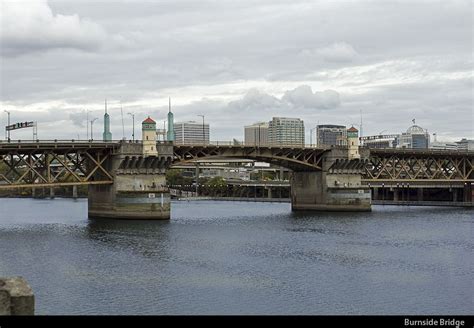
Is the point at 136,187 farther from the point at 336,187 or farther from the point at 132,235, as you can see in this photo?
the point at 336,187

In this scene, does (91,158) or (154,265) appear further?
(91,158)

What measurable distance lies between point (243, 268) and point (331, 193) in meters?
81.7

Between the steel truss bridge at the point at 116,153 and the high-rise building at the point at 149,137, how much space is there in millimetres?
2013

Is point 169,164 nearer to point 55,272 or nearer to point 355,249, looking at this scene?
point 355,249

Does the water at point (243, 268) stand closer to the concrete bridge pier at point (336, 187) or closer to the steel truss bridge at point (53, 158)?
the steel truss bridge at point (53, 158)

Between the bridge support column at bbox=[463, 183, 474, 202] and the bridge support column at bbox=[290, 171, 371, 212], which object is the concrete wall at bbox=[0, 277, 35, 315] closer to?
the bridge support column at bbox=[290, 171, 371, 212]

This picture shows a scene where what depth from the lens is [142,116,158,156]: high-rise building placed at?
385ft

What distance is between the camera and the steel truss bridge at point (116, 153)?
108250 millimetres

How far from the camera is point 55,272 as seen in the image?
202 feet

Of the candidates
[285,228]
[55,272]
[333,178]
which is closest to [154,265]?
[55,272]

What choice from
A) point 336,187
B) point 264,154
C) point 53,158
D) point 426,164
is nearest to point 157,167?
point 53,158

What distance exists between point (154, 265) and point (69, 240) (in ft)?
83.4

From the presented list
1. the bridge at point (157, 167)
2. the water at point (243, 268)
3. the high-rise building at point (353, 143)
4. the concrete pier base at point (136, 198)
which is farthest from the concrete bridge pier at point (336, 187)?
the concrete pier base at point (136, 198)

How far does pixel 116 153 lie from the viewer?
116m
